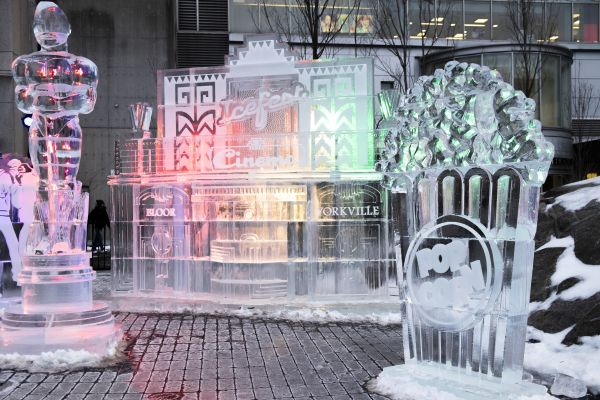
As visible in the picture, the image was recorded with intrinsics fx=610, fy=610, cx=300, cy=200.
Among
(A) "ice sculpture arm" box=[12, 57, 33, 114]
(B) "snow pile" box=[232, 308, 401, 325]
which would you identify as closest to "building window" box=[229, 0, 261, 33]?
(B) "snow pile" box=[232, 308, 401, 325]

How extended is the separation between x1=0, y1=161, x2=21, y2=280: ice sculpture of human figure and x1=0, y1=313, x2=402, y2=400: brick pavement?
2.40 metres

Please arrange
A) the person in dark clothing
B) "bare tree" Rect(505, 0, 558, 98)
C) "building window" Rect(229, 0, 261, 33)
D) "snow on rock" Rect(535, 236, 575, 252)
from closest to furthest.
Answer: "snow on rock" Rect(535, 236, 575, 252) → the person in dark clothing → "bare tree" Rect(505, 0, 558, 98) → "building window" Rect(229, 0, 261, 33)

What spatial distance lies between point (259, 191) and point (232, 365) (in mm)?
3503

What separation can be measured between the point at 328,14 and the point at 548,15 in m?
8.70

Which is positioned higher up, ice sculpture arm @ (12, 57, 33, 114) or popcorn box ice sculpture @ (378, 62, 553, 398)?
ice sculpture arm @ (12, 57, 33, 114)

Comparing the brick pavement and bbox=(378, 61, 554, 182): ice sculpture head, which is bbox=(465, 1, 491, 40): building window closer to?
the brick pavement

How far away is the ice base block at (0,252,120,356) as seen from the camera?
6012 millimetres

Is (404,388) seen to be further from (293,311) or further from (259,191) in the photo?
(259,191)

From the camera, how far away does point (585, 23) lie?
76.7 ft

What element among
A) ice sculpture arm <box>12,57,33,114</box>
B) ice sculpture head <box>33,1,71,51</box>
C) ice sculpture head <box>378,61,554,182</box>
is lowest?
ice sculpture head <box>378,61,554,182</box>

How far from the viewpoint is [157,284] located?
9.48 m

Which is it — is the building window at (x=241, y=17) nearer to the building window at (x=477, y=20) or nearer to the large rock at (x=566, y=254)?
the building window at (x=477, y=20)

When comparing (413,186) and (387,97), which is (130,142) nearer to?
(387,97)

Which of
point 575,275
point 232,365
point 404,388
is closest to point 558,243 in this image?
point 575,275
